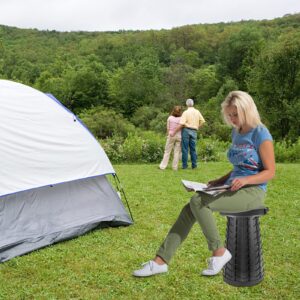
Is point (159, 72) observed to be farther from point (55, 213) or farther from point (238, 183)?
point (238, 183)

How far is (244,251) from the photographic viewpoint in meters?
3.32

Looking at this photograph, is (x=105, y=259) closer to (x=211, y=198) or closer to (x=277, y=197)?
(x=211, y=198)

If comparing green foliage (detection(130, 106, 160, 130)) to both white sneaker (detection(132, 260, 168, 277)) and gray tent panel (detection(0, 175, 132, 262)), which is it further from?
white sneaker (detection(132, 260, 168, 277))

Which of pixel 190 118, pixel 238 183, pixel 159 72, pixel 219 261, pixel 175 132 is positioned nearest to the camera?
pixel 238 183

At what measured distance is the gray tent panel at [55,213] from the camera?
4.47 meters

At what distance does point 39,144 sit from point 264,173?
276cm

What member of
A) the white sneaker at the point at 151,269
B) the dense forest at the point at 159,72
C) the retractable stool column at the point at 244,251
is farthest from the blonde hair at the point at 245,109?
the dense forest at the point at 159,72

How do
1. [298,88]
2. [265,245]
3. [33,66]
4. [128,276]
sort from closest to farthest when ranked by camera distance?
1. [128,276]
2. [265,245]
3. [298,88]
4. [33,66]

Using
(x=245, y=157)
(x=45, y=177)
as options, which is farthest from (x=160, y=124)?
(x=245, y=157)

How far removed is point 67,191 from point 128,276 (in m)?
1.56

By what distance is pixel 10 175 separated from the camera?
4.52m

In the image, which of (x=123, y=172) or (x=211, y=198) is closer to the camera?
(x=211, y=198)

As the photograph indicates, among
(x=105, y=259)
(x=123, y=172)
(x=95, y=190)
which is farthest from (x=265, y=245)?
(x=123, y=172)

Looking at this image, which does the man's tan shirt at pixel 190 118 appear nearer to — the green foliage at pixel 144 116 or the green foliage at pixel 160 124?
the green foliage at pixel 160 124
